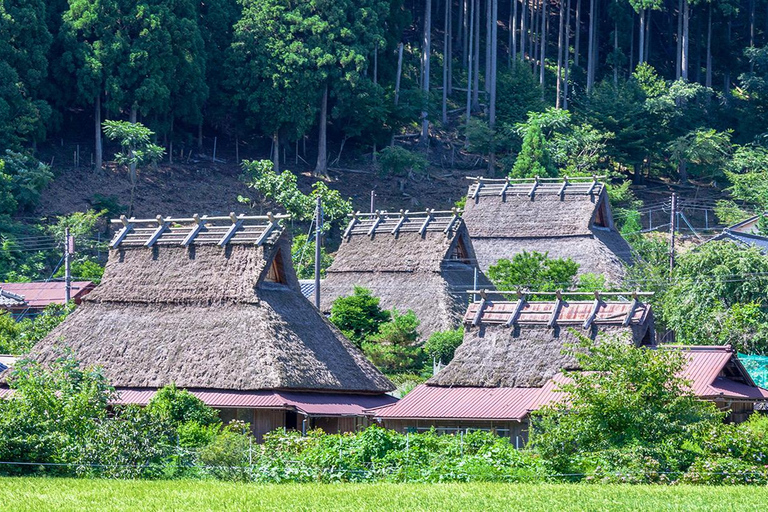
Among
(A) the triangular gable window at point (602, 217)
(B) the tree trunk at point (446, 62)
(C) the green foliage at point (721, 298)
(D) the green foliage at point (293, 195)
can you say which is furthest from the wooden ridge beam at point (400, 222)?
(B) the tree trunk at point (446, 62)

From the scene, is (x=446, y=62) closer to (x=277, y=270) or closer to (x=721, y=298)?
(x=721, y=298)

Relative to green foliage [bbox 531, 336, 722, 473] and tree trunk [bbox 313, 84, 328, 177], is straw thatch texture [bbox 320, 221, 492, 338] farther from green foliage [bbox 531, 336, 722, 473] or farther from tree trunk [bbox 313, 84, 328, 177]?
green foliage [bbox 531, 336, 722, 473]

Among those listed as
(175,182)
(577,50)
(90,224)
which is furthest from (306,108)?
(577,50)

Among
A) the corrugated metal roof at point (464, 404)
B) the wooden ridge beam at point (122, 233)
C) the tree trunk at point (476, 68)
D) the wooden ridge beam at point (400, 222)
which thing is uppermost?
the tree trunk at point (476, 68)

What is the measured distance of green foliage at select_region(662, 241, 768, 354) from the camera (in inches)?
1692

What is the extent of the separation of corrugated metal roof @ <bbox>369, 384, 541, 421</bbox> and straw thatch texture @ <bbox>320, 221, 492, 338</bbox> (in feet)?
32.0

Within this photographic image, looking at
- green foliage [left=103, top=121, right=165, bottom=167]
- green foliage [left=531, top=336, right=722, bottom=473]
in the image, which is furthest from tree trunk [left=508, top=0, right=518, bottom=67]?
green foliage [left=531, top=336, right=722, bottom=473]

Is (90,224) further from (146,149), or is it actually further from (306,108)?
(306,108)

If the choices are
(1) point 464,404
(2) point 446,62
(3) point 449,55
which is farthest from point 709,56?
(1) point 464,404

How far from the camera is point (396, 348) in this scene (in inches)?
1663

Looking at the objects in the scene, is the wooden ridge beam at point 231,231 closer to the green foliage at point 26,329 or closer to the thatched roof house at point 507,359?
the green foliage at point 26,329

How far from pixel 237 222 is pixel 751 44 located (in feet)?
158

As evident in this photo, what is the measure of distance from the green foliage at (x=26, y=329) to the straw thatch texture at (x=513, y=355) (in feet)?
43.1

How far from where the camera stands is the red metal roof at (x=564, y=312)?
116 ft
